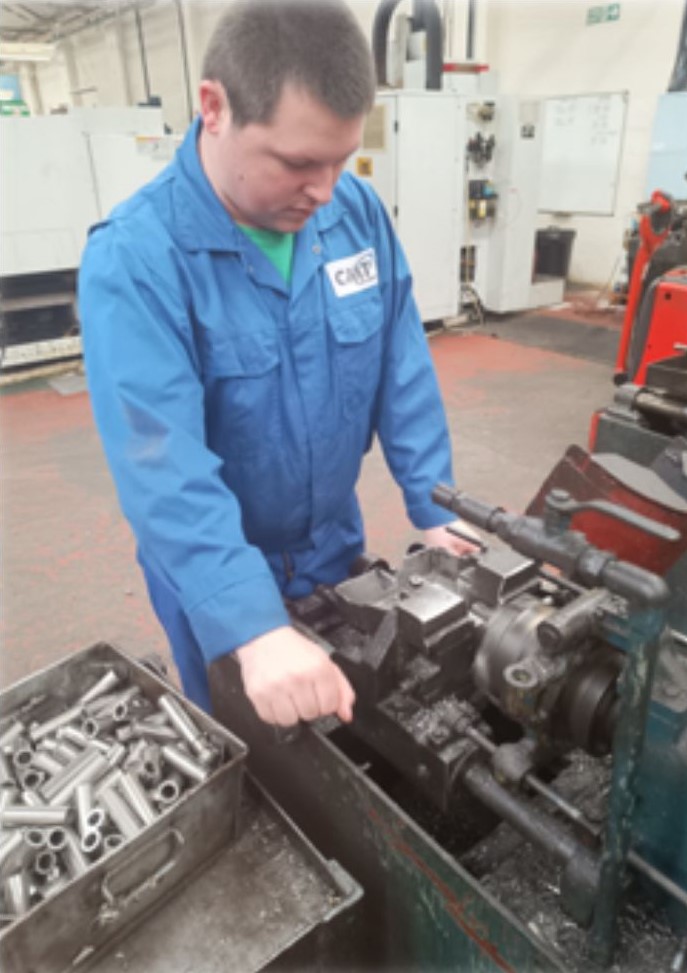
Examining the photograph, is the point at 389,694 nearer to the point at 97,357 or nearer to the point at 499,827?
the point at 499,827

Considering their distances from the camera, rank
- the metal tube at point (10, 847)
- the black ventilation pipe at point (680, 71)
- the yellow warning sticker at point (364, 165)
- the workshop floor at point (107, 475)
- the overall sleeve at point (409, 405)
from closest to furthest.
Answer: the metal tube at point (10, 847) → the overall sleeve at point (409, 405) → the workshop floor at point (107, 475) → the black ventilation pipe at point (680, 71) → the yellow warning sticker at point (364, 165)

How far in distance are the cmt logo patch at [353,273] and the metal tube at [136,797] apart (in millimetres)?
707

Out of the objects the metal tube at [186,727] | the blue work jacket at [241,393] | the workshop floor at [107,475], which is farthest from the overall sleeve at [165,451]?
the workshop floor at [107,475]

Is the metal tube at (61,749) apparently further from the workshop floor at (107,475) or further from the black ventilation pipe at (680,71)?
the black ventilation pipe at (680,71)

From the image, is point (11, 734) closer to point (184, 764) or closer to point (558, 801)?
point (184, 764)

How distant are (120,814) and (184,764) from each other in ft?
0.28

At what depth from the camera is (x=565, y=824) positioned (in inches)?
28.1

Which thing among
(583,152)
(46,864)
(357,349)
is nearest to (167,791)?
(46,864)

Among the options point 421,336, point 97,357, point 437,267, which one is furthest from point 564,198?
point 97,357

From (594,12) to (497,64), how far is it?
2.87 feet

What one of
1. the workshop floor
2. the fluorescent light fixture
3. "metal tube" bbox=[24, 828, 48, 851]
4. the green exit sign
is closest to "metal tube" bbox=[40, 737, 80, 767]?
"metal tube" bbox=[24, 828, 48, 851]

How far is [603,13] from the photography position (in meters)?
5.05

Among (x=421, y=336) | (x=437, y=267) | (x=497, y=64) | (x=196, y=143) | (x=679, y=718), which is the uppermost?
(x=497, y=64)

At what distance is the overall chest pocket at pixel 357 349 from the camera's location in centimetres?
106
